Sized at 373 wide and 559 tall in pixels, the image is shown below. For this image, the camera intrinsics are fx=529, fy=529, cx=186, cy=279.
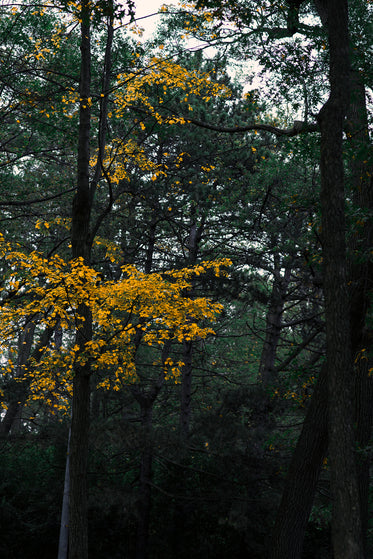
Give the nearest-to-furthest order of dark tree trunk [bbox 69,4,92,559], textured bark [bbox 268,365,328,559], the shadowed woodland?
the shadowed woodland < textured bark [bbox 268,365,328,559] < dark tree trunk [bbox 69,4,92,559]

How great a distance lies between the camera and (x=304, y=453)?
27.1ft

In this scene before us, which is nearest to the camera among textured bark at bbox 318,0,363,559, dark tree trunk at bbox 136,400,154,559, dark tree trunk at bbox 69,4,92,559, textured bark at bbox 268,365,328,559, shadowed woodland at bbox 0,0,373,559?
textured bark at bbox 318,0,363,559

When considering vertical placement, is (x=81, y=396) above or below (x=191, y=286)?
below

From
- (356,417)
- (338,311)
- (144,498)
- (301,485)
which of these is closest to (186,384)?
(144,498)

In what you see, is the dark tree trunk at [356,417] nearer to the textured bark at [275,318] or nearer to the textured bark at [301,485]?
the textured bark at [301,485]

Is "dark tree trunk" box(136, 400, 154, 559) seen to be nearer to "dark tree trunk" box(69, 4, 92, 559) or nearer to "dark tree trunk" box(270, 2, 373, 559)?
"dark tree trunk" box(69, 4, 92, 559)

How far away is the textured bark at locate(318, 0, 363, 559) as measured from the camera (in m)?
5.46

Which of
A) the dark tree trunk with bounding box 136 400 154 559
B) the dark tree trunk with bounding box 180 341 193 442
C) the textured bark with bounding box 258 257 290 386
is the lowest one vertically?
the dark tree trunk with bounding box 136 400 154 559

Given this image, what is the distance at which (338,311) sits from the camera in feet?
19.7

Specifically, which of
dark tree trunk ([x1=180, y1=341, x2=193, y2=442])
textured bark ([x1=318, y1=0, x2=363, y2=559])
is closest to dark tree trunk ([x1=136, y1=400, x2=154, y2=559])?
dark tree trunk ([x1=180, y1=341, x2=193, y2=442])

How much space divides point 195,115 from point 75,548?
9371 mm

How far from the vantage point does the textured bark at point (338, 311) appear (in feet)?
17.9

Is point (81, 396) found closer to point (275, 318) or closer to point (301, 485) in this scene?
point (301, 485)

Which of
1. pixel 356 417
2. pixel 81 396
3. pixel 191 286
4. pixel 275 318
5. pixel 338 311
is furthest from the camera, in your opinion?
pixel 275 318
